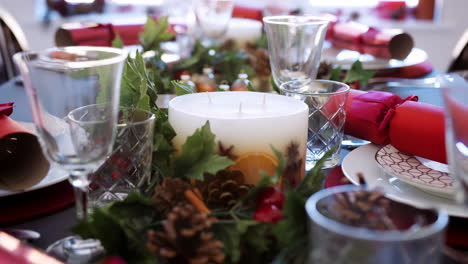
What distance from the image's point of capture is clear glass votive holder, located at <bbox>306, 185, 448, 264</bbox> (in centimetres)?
31

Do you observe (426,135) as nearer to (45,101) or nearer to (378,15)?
(45,101)

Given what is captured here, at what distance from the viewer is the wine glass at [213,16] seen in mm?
1292

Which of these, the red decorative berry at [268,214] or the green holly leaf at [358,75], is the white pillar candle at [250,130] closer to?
the red decorative berry at [268,214]

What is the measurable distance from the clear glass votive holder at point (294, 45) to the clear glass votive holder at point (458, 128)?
0.28 meters

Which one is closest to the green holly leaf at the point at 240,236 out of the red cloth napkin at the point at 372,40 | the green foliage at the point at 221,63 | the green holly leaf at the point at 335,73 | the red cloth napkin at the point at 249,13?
the green holly leaf at the point at 335,73

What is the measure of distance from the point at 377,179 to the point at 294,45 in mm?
227

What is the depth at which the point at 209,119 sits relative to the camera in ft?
1.58

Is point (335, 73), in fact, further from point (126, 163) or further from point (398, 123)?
point (126, 163)

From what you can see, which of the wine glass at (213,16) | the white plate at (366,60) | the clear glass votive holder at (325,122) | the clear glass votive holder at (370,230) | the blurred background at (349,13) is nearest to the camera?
the clear glass votive holder at (370,230)

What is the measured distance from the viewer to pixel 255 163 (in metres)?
0.48

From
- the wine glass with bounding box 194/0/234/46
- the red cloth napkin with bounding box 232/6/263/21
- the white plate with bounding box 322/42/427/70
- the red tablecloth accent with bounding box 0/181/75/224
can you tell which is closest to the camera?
the red tablecloth accent with bounding box 0/181/75/224

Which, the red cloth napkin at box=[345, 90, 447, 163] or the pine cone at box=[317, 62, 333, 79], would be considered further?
the pine cone at box=[317, 62, 333, 79]

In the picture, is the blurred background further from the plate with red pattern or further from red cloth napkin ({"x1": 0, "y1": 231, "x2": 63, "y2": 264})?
red cloth napkin ({"x1": 0, "y1": 231, "x2": 63, "y2": 264})

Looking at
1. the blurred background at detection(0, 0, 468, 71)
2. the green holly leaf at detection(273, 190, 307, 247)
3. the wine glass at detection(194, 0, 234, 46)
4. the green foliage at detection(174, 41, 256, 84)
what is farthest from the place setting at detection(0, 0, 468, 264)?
the blurred background at detection(0, 0, 468, 71)
